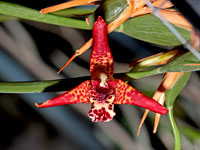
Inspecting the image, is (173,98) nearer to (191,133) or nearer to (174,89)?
(174,89)

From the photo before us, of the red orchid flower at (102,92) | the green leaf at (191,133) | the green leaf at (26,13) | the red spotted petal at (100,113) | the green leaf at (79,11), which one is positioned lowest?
the green leaf at (191,133)

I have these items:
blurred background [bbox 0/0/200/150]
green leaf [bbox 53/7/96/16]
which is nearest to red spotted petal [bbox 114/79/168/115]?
green leaf [bbox 53/7/96/16]

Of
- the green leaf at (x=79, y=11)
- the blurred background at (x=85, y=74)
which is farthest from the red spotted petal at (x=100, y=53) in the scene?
the blurred background at (x=85, y=74)

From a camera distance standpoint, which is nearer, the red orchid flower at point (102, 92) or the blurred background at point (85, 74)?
the red orchid flower at point (102, 92)

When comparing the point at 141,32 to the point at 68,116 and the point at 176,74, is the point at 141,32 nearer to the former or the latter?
the point at 176,74

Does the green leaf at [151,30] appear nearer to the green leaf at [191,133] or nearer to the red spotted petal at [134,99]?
the red spotted petal at [134,99]

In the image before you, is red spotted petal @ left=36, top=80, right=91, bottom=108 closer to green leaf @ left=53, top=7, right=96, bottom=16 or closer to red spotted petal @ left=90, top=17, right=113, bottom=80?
red spotted petal @ left=90, top=17, right=113, bottom=80

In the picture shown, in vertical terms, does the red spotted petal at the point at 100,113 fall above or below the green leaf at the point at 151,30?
below

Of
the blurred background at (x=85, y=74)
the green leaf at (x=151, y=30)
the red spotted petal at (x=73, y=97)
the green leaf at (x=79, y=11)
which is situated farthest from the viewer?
the blurred background at (x=85, y=74)

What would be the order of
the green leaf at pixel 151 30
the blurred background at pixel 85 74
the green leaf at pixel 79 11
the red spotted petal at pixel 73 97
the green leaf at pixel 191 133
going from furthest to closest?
the blurred background at pixel 85 74 < the green leaf at pixel 191 133 < the green leaf at pixel 79 11 < the green leaf at pixel 151 30 < the red spotted petal at pixel 73 97

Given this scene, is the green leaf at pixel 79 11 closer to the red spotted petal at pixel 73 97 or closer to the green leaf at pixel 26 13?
the green leaf at pixel 26 13

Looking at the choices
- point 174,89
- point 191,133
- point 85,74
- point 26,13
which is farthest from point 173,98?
point 85,74
